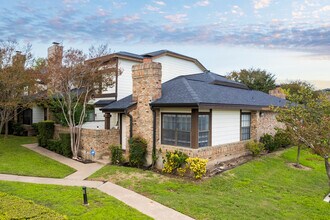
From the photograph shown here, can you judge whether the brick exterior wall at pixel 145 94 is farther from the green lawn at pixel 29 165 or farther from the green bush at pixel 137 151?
the green lawn at pixel 29 165

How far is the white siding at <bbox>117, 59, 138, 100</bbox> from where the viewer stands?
19.1 m

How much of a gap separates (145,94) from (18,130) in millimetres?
17836

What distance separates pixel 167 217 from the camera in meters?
7.16

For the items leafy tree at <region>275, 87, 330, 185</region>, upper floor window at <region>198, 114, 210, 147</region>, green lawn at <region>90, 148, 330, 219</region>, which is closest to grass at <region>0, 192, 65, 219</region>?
green lawn at <region>90, 148, 330, 219</region>

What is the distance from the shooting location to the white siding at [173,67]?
20969mm

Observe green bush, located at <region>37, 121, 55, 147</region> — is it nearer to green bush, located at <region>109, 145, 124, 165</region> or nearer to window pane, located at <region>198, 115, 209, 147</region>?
green bush, located at <region>109, 145, 124, 165</region>

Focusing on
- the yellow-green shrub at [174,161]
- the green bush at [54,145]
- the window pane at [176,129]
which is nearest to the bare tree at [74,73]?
the green bush at [54,145]

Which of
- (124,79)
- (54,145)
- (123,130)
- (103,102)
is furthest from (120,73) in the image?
(54,145)

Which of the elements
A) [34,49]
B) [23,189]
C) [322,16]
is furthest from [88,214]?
[34,49]

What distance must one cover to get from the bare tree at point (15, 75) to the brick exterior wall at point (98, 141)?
642 cm

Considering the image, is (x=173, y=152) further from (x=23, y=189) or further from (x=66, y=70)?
(x=66, y=70)

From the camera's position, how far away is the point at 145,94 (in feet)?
44.5

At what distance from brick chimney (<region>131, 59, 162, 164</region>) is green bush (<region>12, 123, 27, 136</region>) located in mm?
16248

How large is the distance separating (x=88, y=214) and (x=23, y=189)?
373 cm
